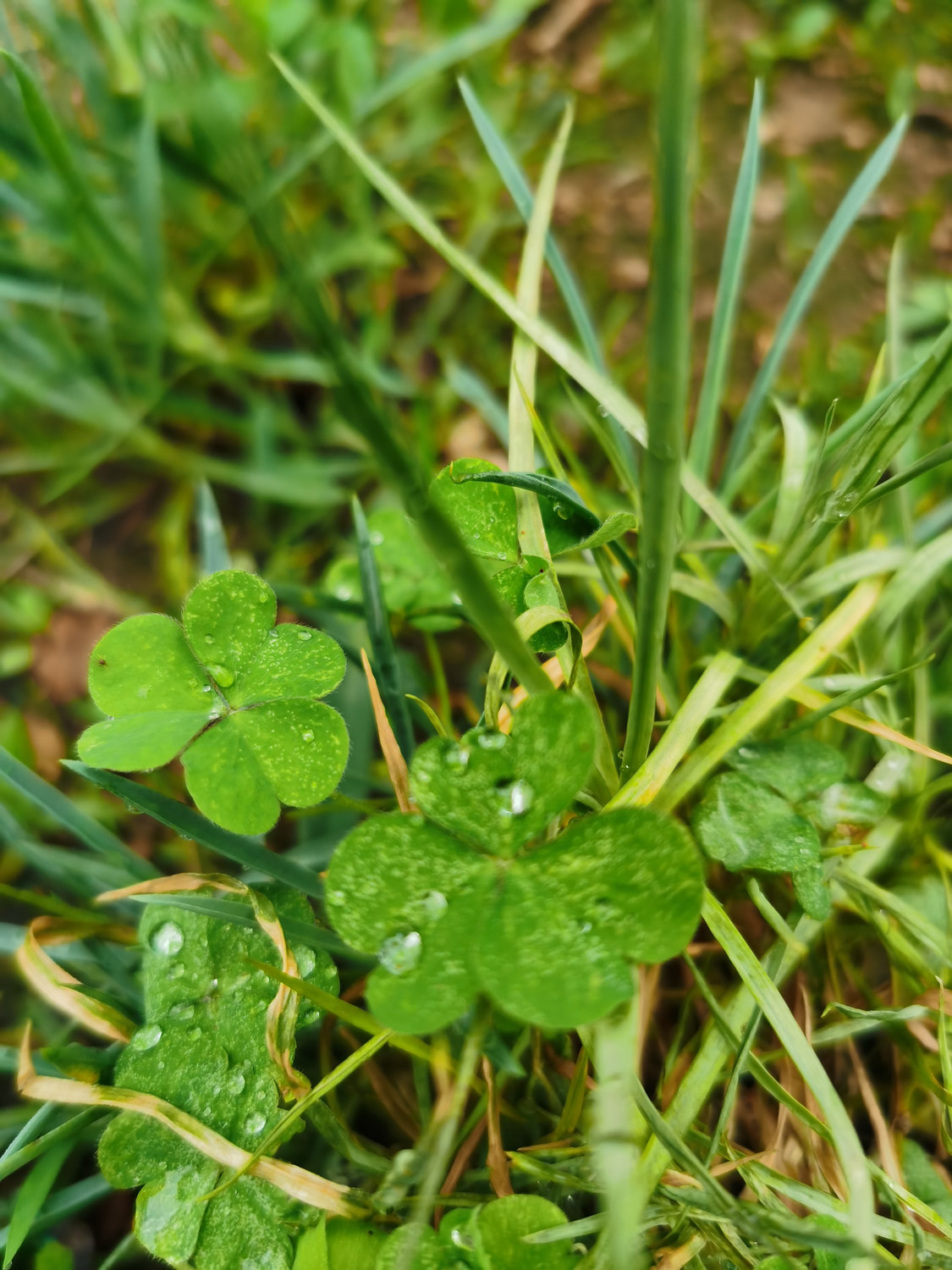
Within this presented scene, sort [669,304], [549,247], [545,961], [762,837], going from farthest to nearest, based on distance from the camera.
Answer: [549,247], [762,837], [545,961], [669,304]

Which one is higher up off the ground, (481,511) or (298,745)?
(481,511)

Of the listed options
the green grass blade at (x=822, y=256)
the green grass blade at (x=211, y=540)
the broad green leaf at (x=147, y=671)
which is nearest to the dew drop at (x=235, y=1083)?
the broad green leaf at (x=147, y=671)

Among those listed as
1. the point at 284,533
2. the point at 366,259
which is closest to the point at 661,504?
the point at 284,533

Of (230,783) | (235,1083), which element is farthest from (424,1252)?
(230,783)

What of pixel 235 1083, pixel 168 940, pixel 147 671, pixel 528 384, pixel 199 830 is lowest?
pixel 235 1083

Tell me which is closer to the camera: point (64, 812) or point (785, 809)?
point (785, 809)

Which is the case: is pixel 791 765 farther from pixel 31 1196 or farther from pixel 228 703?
pixel 31 1196
